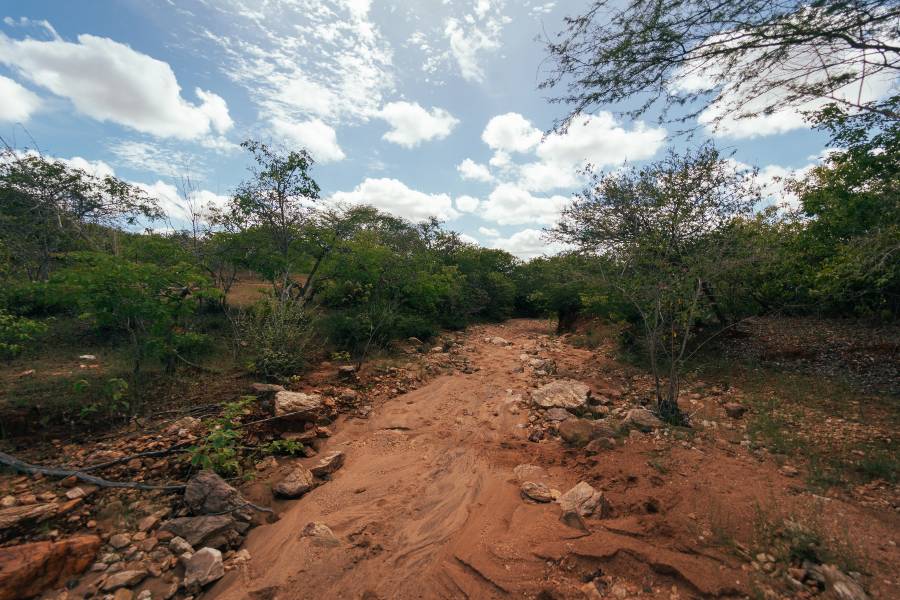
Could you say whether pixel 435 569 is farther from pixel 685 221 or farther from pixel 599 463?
pixel 685 221

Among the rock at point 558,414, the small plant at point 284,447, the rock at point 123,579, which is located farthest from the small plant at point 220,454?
the rock at point 558,414

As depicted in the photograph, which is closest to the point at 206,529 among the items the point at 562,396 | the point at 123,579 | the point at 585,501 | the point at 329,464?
the point at 123,579

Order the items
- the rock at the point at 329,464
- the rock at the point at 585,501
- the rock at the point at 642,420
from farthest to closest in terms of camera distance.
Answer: the rock at the point at 642,420 < the rock at the point at 329,464 < the rock at the point at 585,501

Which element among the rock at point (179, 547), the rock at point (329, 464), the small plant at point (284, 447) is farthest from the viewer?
the small plant at point (284, 447)

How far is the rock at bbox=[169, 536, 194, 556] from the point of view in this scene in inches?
107

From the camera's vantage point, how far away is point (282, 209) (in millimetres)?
7980

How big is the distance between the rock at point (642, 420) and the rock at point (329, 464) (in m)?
3.52

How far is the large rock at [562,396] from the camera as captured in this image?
5.46 metres

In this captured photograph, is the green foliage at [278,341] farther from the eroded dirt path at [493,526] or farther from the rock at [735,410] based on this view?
the rock at [735,410]

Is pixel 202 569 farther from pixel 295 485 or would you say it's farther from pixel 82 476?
pixel 82 476

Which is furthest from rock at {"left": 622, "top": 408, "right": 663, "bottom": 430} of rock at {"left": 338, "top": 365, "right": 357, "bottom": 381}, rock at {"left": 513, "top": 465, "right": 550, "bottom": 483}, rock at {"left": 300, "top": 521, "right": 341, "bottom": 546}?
rock at {"left": 338, "top": 365, "right": 357, "bottom": 381}

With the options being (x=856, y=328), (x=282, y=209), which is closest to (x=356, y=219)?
(x=282, y=209)

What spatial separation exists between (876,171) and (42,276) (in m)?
15.2

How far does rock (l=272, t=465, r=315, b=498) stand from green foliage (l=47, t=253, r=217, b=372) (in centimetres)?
295
